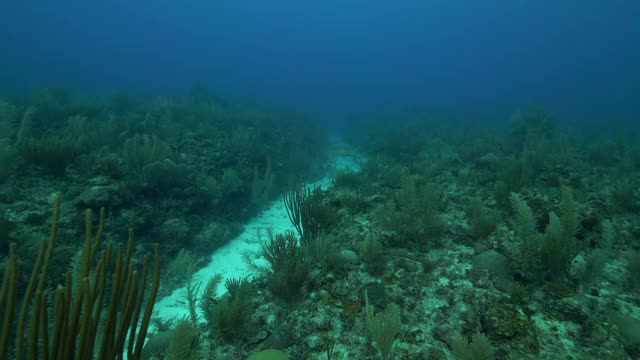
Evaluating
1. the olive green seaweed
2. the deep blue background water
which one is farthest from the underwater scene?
the deep blue background water

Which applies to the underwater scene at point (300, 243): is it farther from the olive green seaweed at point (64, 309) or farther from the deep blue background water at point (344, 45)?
the deep blue background water at point (344, 45)

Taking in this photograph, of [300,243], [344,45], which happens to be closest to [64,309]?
[300,243]

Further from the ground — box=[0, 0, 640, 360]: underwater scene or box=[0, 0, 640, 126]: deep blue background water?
box=[0, 0, 640, 126]: deep blue background water

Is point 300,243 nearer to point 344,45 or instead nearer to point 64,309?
point 64,309

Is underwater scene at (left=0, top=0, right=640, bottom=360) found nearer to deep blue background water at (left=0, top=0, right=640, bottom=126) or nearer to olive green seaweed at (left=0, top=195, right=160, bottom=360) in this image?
olive green seaweed at (left=0, top=195, right=160, bottom=360)

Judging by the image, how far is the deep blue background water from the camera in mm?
70750

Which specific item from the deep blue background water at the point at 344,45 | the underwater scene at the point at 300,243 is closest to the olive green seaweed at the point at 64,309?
the underwater scene at the point at 300,243

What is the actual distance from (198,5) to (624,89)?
137753 millimetres

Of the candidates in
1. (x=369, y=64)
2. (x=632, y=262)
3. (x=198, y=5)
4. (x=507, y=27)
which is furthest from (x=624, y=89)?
(x=198, y=5)

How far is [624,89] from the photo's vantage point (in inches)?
2467

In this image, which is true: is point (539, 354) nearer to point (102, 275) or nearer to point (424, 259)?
point (424, 259)

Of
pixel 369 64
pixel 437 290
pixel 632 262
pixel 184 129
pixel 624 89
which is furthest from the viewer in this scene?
pixel 369 64

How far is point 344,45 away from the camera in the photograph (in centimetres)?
12988

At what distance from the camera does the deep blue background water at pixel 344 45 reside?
70750 millimetres
